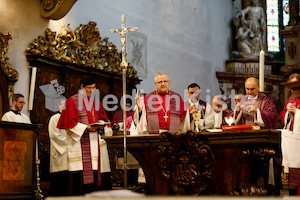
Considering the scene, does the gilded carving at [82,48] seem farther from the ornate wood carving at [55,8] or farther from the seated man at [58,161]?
the seated man at [58,161]

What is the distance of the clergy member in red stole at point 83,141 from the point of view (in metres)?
7.89

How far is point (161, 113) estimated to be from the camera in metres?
7.38

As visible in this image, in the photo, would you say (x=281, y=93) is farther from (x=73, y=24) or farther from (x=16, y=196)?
(x=16, y=196)

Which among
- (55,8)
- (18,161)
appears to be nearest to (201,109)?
(18,161)

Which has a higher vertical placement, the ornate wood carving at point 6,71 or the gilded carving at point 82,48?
the gilded carving at point 82,48

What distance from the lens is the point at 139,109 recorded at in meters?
7.31

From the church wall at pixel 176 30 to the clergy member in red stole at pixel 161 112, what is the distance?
4954mm

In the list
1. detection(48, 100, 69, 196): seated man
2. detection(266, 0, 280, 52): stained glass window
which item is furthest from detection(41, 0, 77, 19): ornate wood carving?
detection(266, 0, 280, 52): stained glass window

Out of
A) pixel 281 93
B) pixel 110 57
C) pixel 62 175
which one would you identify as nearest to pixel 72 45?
pixel 110 57

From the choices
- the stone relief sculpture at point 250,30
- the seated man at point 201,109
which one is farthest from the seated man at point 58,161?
the stone relief sculpture at point 250,30

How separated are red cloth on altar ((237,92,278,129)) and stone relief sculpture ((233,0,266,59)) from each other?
1180 centimetres

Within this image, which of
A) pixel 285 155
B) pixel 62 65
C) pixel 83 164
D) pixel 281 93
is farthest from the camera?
pixel 281 93

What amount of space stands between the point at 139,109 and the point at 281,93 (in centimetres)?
1233

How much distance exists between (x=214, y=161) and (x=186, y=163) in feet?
1.13
